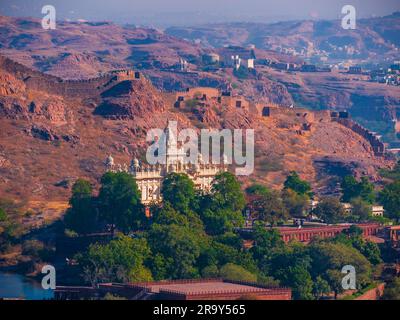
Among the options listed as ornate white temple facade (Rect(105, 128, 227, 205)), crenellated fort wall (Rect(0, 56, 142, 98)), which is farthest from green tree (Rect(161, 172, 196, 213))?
crenellated fort wall (Rect(0, 56, 142, 98))

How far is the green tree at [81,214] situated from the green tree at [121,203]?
0.51 meters

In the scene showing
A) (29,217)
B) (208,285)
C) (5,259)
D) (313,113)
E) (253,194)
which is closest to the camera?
(208,285)

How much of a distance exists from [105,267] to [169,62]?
107 m

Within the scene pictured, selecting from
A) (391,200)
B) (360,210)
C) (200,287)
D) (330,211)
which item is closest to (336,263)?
(200,287)

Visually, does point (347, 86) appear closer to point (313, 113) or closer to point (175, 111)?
point (313, 113)

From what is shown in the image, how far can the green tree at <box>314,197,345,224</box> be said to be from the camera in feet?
306

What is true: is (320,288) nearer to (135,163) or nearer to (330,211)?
(330,211)

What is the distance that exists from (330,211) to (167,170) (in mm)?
8209

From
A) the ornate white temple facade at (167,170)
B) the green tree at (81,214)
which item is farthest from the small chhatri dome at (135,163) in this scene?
the green tree at (81,214)

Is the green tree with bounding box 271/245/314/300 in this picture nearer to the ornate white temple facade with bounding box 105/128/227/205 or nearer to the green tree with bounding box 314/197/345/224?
the ornate white temple facade with bounding box 105/128/227/205

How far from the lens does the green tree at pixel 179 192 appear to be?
286 feet
